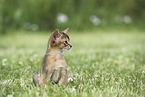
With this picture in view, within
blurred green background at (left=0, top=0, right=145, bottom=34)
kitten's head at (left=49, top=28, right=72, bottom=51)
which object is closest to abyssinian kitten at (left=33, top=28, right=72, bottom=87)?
kitten's head at (left=49, top=28, right=72, bottom=51)

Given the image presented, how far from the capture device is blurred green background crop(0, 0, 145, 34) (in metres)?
17.3

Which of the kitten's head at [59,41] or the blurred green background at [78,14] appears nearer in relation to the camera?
the kitten's head at [59,41]

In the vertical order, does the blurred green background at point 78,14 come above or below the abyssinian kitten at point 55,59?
above

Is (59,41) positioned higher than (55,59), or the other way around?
(59,41)

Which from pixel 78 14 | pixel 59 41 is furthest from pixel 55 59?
pixel 78 14

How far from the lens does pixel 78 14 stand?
60.3 ft

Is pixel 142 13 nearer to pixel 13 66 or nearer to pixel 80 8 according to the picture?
pixel 80 8

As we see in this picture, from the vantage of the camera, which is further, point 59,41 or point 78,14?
point 78,14

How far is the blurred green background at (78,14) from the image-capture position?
17344 millimetres

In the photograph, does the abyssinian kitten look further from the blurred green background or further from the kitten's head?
the blurred green background

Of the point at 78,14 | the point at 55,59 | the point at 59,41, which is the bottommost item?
the point at 55,59

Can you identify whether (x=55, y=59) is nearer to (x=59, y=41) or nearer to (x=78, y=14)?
(x=59, y=41)

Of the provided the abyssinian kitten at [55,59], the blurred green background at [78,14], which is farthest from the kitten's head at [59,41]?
the blurred green background at [78,14]

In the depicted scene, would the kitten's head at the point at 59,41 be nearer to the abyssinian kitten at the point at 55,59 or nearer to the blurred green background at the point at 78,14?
the abyssinian kitten at the point at 55,59
